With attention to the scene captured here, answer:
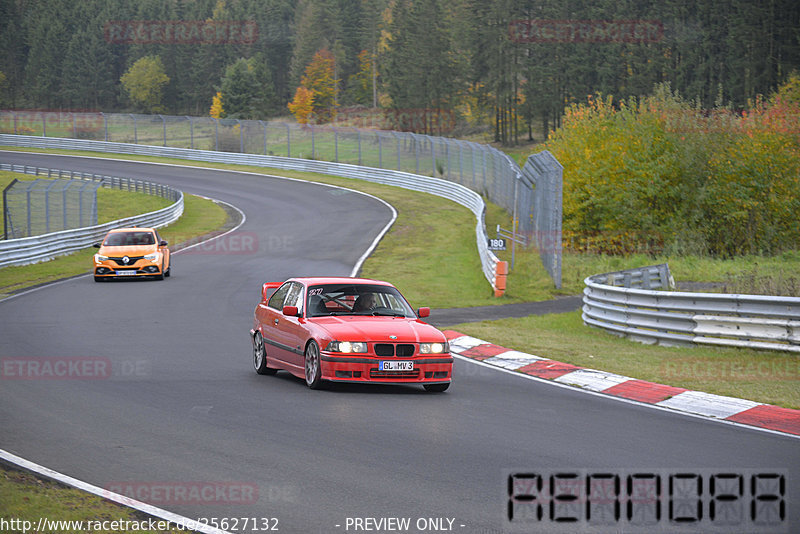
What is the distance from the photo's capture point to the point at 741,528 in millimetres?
6184

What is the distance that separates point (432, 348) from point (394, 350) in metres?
0.49

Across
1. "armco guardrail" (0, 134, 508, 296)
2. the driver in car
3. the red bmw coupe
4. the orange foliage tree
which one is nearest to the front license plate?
the red bmw coupe

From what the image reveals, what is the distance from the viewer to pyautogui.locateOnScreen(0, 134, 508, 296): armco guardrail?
29.1 metres

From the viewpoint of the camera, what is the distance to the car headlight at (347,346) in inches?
435

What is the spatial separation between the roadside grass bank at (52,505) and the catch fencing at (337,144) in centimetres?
2035

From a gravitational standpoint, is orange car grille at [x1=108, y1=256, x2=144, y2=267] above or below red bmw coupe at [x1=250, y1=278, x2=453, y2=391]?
below

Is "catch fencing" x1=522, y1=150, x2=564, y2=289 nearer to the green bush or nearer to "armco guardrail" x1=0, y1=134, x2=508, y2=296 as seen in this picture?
"armco guardrail" x1=0, y1=134, x2=508, y2=296

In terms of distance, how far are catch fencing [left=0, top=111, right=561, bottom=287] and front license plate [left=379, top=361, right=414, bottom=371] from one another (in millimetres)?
15247

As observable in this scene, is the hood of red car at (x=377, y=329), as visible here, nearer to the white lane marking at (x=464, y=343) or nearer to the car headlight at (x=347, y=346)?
the car headlight at (x=347, y=346)

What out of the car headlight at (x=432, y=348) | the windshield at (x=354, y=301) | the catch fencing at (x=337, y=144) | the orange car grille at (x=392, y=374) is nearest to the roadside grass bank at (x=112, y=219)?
the catch fencing at (x=337, y=144)

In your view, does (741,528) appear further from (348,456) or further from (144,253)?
(144,253)

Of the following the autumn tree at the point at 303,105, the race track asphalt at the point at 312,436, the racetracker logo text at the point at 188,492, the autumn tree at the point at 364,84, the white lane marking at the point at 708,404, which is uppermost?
the autumn tree at the point at 364,84

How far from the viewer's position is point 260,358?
1287 centimetres

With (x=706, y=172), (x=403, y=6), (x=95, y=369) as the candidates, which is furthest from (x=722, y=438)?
(x=403, y=6)
